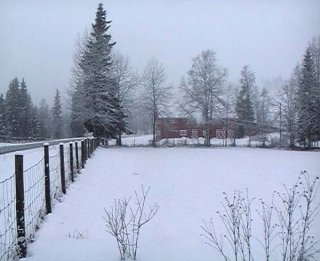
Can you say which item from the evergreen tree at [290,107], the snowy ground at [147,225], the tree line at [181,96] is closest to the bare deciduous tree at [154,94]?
the tree line at [181,96]

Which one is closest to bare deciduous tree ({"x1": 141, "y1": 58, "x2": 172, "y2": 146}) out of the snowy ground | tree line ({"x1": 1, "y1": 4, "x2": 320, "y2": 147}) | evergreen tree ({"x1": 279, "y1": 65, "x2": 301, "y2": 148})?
tree line ({"x1": 1, "y1": 4, "x2": 320, "y2": 147})

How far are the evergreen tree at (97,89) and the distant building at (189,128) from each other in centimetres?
1459

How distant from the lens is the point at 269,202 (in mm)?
10227

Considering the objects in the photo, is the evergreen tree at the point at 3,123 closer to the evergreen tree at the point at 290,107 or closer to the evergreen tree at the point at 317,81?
the evergreen tree at the point at 290,107

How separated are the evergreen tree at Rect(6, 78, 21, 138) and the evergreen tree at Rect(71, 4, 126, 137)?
19.6 meters

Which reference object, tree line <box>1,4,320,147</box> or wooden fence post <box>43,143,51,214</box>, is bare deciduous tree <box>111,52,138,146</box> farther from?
wooden fence post <box>43,143,51,214</box>

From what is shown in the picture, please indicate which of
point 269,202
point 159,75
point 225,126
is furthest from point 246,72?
point 269,202

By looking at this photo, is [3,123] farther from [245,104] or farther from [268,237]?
[268,237]

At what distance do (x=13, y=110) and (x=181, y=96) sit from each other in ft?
85.1

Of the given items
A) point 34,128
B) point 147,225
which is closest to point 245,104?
point 34,128

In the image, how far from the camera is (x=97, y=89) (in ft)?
124

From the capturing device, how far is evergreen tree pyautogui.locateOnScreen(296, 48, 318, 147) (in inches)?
1511

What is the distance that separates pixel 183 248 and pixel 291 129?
44.6 m

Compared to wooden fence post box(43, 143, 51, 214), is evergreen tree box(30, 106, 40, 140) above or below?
above
